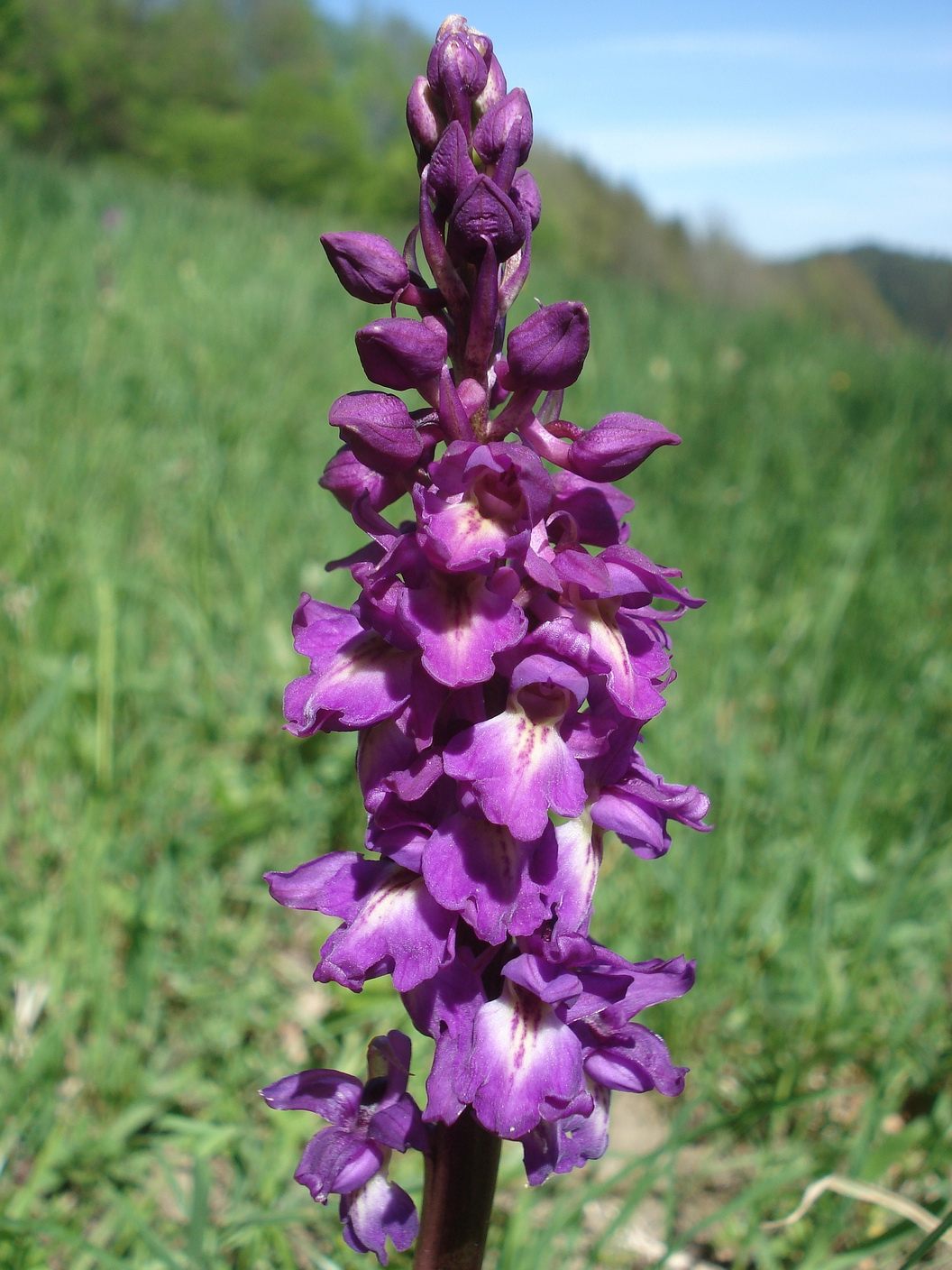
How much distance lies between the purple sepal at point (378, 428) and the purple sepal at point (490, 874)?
0.35 meters

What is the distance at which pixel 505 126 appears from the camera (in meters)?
0.95

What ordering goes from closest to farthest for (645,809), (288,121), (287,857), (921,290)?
1. (645,809)
2. (287,857)
3. (921,290)
4. (288,121)

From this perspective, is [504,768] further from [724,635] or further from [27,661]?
[724,635]

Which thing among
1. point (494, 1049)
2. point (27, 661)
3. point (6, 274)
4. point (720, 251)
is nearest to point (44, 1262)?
point (494, 1049)

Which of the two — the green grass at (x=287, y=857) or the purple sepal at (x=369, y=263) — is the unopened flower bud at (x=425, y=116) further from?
the green grass at (x=287, y=857)

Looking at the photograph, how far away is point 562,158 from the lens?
7712 centimetres

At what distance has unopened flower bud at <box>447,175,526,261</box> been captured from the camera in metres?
0.89

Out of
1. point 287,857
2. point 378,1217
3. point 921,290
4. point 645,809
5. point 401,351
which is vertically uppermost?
point 921,290

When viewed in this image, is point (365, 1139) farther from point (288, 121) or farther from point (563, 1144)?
point (288, 121)

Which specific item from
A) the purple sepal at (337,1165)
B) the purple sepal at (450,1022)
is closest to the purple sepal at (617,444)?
the purple sepal at (450,1022)

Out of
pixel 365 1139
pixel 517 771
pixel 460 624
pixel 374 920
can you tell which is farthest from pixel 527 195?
pixel 365 1139

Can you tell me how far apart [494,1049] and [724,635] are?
99.7 inches

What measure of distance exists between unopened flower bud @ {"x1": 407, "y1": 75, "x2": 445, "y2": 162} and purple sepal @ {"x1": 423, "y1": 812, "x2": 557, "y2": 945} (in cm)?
70

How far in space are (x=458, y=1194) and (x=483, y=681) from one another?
572 millimetres
